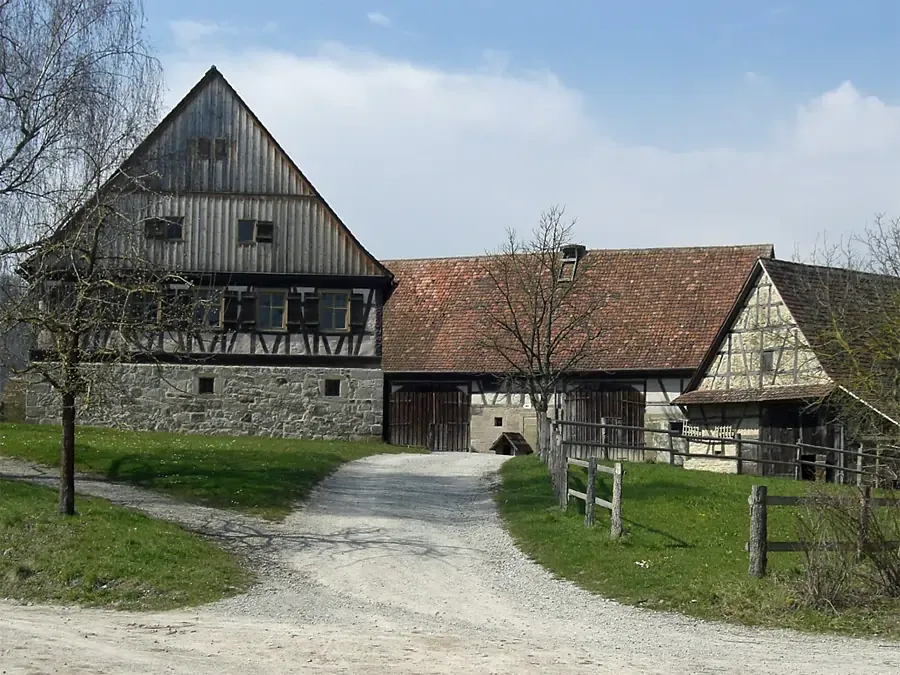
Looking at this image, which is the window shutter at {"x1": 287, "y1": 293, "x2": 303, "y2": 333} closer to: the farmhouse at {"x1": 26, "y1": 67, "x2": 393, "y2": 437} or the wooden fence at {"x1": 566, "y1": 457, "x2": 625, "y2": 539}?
the farmhouse at {"x1": 26, "y1": 67, "x2": 393, "y2": 437}

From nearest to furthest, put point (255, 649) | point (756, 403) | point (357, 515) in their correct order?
point (255, 649) → point (357, 515) → point (756, 403)

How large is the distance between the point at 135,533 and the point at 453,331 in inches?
988

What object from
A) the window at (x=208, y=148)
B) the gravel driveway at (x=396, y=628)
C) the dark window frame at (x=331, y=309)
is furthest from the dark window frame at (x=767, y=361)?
the gravel driveway at (x=396, y=628)

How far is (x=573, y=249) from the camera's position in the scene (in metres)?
44.1

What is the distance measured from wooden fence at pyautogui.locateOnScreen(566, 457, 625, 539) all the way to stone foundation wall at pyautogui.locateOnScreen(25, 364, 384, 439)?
15615mm

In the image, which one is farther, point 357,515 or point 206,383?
point 206,383

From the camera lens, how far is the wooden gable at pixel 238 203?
35.9 meters

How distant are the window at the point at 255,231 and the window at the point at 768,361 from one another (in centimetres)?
1430

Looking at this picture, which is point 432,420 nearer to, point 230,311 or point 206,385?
point 206,385

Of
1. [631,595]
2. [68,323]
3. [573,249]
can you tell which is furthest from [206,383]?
[631,595]

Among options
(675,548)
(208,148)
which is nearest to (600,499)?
(675,548)

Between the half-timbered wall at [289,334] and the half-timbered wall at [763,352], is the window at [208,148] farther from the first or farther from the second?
the half-timbered wall at [763,352]

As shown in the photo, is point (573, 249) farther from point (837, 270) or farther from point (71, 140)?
point (71, 140)

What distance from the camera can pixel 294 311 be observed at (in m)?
36.3
